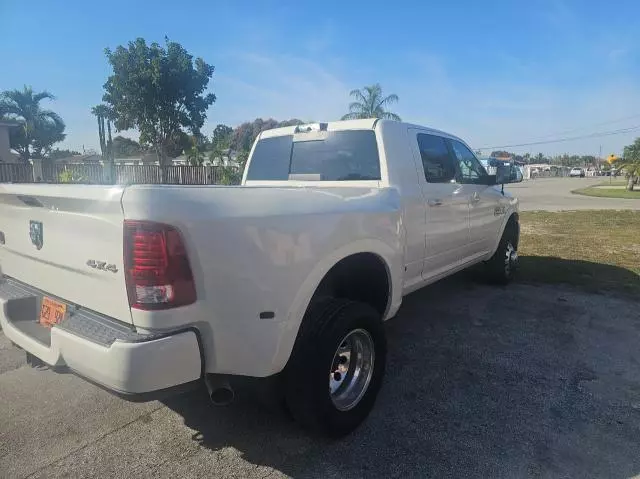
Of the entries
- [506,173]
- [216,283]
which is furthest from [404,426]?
[506,173]

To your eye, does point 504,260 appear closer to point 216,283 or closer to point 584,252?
point 584,252

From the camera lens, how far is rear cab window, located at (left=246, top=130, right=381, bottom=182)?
12.6 feet

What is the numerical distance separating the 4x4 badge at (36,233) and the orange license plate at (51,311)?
1.01ft

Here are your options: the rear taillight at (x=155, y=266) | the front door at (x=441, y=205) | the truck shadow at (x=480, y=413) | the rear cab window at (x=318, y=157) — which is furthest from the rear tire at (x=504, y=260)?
the rear taillight at (x=155, y=266)

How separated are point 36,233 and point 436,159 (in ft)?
10.7

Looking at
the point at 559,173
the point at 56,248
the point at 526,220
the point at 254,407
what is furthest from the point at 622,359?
the point at 559,173

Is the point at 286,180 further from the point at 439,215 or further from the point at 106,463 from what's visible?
the point at 106,463

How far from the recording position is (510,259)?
6309 millimetres

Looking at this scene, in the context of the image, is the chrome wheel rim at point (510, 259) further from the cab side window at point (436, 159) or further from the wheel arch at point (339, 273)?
the wheel arch at point (339, 273)

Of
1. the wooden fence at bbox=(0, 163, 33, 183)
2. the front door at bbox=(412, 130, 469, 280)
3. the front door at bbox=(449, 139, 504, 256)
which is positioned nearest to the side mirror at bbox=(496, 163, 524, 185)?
the front door at bbox=(449, 139, 504, 256)

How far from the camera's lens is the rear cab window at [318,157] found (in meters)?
3.86

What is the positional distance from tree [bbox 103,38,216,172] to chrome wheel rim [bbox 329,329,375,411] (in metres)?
31.7

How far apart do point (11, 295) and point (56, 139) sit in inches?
1772

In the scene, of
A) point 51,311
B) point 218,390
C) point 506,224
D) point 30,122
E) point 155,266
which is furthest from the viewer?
point 30,122
